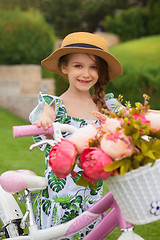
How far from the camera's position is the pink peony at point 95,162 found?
155 cm

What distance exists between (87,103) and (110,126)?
1.21 metres

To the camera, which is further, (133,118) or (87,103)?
(87,103)

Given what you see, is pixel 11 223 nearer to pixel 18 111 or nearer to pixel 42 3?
pixel 18 111

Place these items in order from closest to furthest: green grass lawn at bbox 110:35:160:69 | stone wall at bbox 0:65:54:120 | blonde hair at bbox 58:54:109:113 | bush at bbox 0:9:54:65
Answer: blonde hair at bbox 58:54:109:113
stone wall at bbox 0:65:54:120
bush at bbox 0:9:54:65
green grass lawn at bbox 110:35:160:69

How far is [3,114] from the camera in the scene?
11.7 metres

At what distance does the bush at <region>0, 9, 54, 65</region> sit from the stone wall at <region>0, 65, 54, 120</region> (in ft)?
1.31

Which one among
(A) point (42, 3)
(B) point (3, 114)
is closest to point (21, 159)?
(B) point (3, 114)

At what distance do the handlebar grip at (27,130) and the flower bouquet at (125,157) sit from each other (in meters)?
0.33

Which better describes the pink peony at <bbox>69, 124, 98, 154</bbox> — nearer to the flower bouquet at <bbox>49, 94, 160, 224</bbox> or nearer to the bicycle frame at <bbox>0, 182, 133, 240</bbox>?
the flower bouquet at <bbox>49, 94, 160, 224</bbox>

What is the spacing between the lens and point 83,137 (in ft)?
5.49

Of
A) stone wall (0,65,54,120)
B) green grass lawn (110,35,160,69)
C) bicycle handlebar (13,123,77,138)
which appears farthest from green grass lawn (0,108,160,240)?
green grass lawn (110,35,160,69)

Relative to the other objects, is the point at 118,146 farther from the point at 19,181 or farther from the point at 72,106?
the point at 72,106

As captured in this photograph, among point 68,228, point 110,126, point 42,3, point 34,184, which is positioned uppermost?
point 42,3

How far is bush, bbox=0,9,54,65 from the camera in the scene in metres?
13.5
